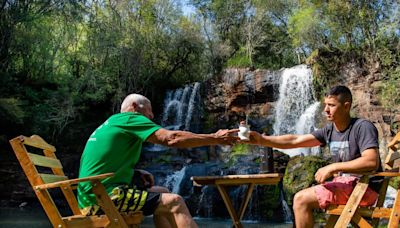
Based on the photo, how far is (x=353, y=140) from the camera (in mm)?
3545

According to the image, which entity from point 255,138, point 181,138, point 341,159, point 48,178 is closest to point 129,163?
point 181,138

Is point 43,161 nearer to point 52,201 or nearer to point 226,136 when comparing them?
point 52,201

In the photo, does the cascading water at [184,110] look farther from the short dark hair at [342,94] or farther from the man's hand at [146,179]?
the short dark hair at [342,94]

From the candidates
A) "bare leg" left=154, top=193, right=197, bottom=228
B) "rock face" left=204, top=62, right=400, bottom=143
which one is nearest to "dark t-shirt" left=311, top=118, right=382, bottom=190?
"bare leg" left=154, top=193, right=197, bottom=228

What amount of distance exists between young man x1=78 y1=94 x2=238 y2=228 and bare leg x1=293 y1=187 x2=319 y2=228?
30.1 inches

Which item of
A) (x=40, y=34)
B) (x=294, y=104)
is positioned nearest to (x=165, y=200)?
(x=294, y=104)

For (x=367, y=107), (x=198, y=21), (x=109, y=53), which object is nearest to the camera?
(x=367, y=107)

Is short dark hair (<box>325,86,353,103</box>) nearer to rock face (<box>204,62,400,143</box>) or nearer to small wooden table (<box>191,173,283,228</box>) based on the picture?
small wooden table (<box>191,173,283,228</box>)

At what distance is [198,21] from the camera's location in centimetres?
2864

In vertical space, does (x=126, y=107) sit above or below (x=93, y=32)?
below

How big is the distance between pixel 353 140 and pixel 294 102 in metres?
16.6

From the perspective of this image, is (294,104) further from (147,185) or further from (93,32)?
(147,185)

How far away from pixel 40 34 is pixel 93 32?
2.29m

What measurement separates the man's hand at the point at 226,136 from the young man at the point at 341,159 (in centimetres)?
64
